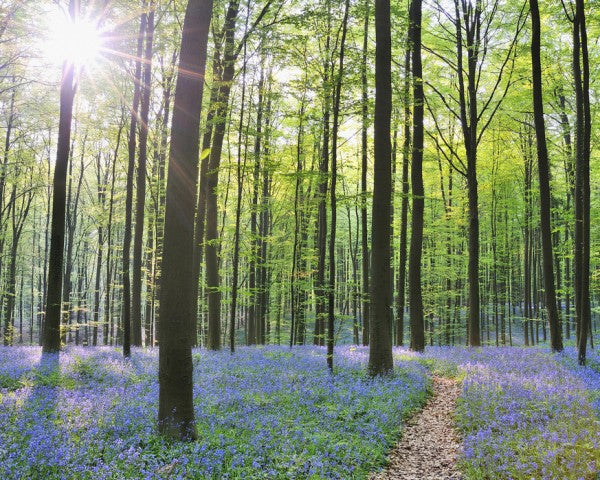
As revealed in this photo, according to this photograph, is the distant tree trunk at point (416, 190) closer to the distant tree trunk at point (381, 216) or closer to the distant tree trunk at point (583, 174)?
the distant tree trunk at point (381, 216)

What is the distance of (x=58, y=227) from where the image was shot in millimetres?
13547

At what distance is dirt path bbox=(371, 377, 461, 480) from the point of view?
244 inches

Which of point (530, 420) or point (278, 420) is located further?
point (278, 420)

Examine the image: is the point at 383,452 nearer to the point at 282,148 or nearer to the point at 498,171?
the point at 282,148

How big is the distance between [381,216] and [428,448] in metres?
6.08

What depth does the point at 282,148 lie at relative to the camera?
26609 mm

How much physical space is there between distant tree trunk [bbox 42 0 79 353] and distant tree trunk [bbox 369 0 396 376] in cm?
1010

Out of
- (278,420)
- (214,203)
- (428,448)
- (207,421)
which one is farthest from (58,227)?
(428,448)

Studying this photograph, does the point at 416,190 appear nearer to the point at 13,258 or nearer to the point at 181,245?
the point at 181,245

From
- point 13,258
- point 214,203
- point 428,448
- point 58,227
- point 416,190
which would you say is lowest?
point 428,448

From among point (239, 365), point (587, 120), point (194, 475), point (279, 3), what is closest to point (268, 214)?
point (279, 3)

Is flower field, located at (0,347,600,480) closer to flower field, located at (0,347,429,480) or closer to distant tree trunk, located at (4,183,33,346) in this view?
flower field, located at (0,347,429,480)

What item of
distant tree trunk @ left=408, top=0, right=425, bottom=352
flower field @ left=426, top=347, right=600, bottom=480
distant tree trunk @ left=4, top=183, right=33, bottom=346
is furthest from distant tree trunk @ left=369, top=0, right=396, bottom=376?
distant tree trunk @ left=4, top=183, right=33, bottom=346

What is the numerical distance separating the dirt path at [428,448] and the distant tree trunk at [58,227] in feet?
37.3
